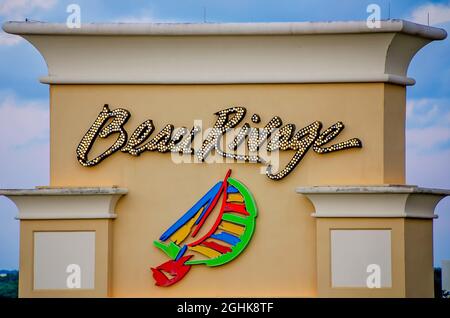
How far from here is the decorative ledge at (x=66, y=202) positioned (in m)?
33.2

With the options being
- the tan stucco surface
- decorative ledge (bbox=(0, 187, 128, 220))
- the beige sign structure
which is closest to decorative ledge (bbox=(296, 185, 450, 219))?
the beige sign structure

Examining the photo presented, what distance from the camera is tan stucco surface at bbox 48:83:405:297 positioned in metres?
33.2

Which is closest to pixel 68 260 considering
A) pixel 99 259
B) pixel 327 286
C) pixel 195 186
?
pixel 99 259

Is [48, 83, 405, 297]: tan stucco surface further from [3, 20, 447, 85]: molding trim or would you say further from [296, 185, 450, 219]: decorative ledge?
[296, 185, 450, 219]: decorative ledge

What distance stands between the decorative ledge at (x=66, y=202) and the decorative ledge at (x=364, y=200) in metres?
3.74

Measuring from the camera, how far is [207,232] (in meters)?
33.2

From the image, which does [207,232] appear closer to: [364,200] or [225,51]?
[364,200]

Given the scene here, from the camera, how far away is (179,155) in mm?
33438

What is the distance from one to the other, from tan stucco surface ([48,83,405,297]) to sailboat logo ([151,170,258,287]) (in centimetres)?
16

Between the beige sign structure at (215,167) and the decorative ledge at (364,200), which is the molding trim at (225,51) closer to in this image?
the beige sign structure at (215,167)

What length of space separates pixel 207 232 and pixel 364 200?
314 cm

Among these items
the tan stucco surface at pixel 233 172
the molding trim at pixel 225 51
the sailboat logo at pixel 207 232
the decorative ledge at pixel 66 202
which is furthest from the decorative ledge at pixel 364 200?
the decorative ledge at pixel 66 202

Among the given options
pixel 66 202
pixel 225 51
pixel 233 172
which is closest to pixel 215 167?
pixel 233 172
